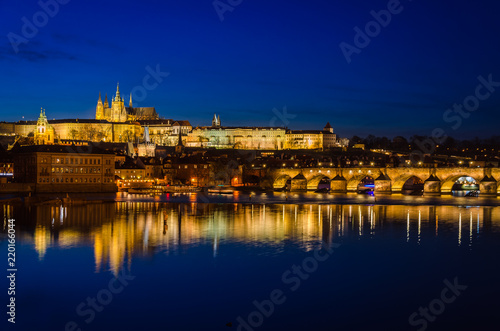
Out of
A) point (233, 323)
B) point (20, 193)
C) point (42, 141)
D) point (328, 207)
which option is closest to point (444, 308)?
point (233, 323)

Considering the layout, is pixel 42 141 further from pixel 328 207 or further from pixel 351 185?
pixel 328 207

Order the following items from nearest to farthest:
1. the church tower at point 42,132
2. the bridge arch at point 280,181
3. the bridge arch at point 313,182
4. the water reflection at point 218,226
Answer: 1. the water reflection at point 218,226
2. the bridge arch at point 313,182
3. the bridge arch at point 280,181
4. the church tower at point 42,132

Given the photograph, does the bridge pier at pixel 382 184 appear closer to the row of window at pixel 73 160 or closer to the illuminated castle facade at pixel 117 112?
the row of window at pixel 73 160

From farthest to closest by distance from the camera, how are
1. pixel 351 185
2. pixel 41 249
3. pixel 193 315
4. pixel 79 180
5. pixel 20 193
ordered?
pixel 351 185
pixel 79 180
pixel 20 193
pixel 41 249
pixel 193 315

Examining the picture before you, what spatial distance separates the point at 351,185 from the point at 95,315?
57780 mm

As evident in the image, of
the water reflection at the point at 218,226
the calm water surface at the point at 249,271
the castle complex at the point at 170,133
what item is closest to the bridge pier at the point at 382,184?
the water reflection at the point at 218,226

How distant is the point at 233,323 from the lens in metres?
13.4

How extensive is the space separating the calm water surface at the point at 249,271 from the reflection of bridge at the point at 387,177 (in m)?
27.5

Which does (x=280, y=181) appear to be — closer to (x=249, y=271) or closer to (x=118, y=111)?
(x=249, y=271)

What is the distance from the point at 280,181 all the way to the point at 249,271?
176 ft

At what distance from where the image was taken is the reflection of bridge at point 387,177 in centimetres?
5753

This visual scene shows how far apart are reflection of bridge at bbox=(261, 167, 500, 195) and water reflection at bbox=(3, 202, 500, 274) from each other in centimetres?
1848

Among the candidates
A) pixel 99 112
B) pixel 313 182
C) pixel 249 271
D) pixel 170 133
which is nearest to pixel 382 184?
pixel 313 182

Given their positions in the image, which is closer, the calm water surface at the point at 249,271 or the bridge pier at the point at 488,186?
the calm water surface at the point at 249,271
